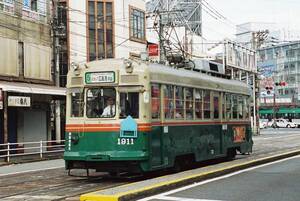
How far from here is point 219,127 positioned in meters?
18.0

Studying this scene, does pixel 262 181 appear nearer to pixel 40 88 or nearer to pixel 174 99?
pixel 174 99

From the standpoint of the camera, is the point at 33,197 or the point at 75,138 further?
the point at 75,138

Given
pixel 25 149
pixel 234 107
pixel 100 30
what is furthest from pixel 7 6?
pixel 100 30

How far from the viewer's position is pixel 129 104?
13.8 m

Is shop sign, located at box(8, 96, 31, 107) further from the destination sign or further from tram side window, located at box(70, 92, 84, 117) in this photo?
the destination sign

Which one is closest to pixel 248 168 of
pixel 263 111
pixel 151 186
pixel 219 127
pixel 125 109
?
pixel 219 127

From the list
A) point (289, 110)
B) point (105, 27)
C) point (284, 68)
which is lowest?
point (289, 110)

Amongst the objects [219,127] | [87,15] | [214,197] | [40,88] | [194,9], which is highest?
[194,9]

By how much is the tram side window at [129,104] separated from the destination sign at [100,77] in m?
0.50

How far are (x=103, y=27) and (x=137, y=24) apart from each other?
3024 mm

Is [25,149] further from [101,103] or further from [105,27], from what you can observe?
[105,27]

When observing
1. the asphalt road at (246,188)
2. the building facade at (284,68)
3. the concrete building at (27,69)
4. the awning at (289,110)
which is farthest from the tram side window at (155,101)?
the building facade at (284,68)

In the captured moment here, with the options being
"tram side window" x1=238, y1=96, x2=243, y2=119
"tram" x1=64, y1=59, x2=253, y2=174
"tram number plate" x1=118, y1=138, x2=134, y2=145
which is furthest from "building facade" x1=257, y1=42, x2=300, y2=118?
"tram number plate" x1=118, y1=138, x2=134, y2=145

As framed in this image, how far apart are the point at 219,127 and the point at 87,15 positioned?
1126 inches
